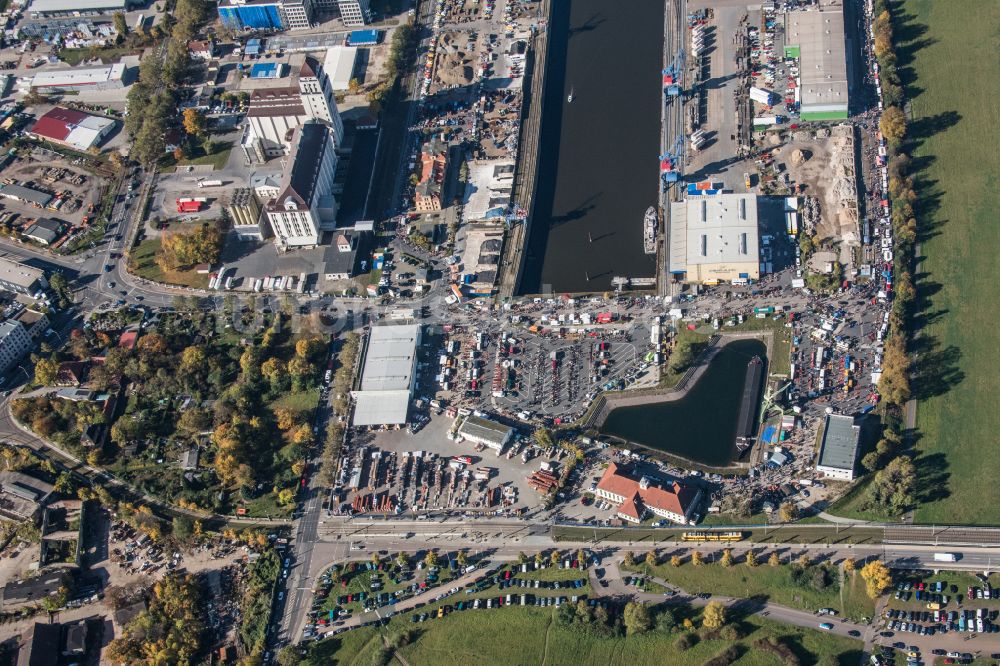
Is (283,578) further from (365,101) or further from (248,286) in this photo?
(365,101)

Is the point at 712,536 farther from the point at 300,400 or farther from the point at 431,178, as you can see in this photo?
the point at 431,178

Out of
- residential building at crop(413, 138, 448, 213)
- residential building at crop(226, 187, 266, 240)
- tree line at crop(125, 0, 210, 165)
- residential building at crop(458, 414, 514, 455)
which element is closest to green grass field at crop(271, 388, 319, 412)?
residential building at crop(458, 414, 514, 455)

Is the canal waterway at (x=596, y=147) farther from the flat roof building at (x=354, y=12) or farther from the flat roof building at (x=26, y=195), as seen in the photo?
the flat roof building at (x=26, y=195)

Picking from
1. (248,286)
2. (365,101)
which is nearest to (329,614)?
(248,286)

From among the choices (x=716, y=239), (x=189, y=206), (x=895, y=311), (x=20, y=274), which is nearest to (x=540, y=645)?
(x=716, y=239)

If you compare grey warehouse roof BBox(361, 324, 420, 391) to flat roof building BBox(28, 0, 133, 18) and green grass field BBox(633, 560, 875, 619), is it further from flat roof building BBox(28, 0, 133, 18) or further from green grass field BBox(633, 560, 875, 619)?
flat roof building BBox(28, 0, 133, 18)

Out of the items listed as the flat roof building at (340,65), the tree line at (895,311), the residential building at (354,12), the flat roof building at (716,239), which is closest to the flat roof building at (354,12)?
the residential building at (354,12)

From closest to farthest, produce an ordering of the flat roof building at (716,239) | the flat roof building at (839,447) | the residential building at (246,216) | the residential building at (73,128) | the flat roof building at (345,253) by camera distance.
A: the flat roof building at (839,447)
the flat roof building at (716,239)
the flat roof building at (345,253)
the residential building at (246,216)
the residential building at (73,128)
